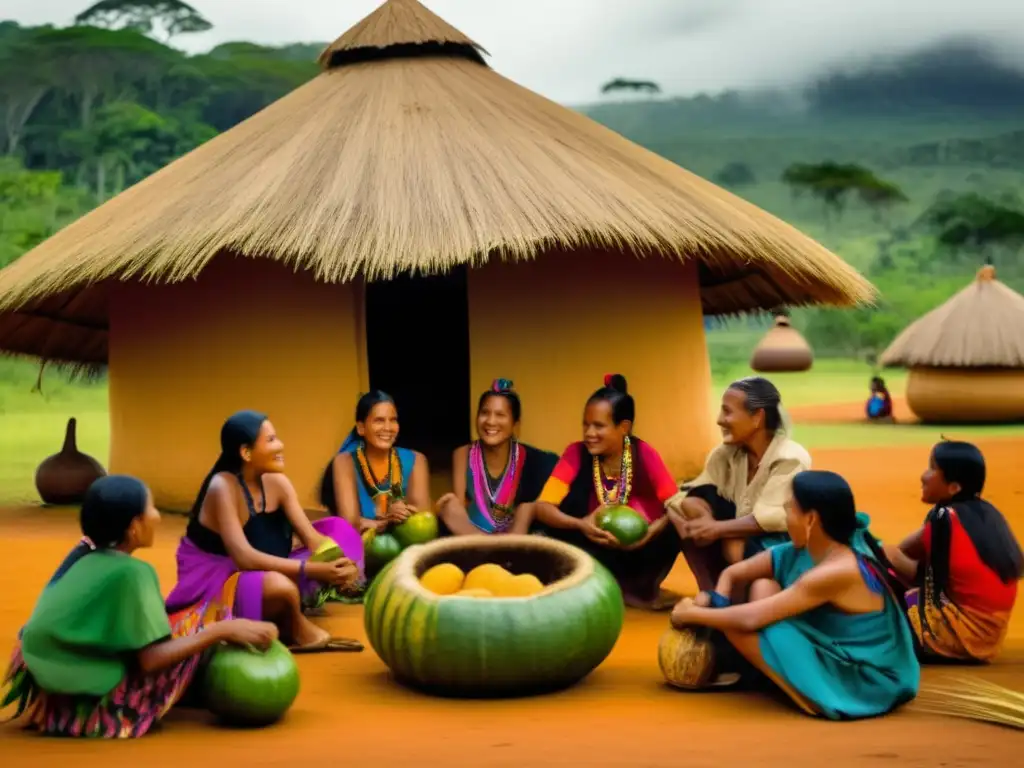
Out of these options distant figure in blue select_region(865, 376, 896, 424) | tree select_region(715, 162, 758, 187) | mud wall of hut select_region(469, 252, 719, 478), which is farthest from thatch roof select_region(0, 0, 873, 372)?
tree select_region(715, 162, 758, 187)

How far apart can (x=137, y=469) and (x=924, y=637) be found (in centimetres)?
556

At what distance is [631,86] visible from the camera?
232 feet

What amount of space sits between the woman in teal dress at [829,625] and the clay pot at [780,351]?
22.0 meters

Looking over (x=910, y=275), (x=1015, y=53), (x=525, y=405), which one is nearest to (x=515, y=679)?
(x=525, y=405)

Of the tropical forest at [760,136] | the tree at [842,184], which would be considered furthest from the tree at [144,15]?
the tree at [842,184]

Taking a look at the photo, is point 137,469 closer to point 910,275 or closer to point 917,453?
point 917,453

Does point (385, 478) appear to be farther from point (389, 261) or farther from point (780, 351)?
point (780, 351)

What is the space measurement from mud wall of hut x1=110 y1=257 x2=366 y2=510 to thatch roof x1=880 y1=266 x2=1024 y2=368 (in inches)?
413

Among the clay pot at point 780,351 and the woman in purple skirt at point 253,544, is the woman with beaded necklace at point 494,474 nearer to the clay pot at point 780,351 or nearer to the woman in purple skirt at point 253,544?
the woman in purple skirt at point 253,544

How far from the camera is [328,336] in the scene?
7.54 meters

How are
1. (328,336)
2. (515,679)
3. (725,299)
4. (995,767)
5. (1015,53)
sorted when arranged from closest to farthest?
(995,767), (515,679), (328,336), (725,299), (1015,53)

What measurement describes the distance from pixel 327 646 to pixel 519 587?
0.85m

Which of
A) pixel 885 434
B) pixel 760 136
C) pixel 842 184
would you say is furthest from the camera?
pixel 760 136

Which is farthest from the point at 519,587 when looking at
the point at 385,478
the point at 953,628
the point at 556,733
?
the point at 385,478
